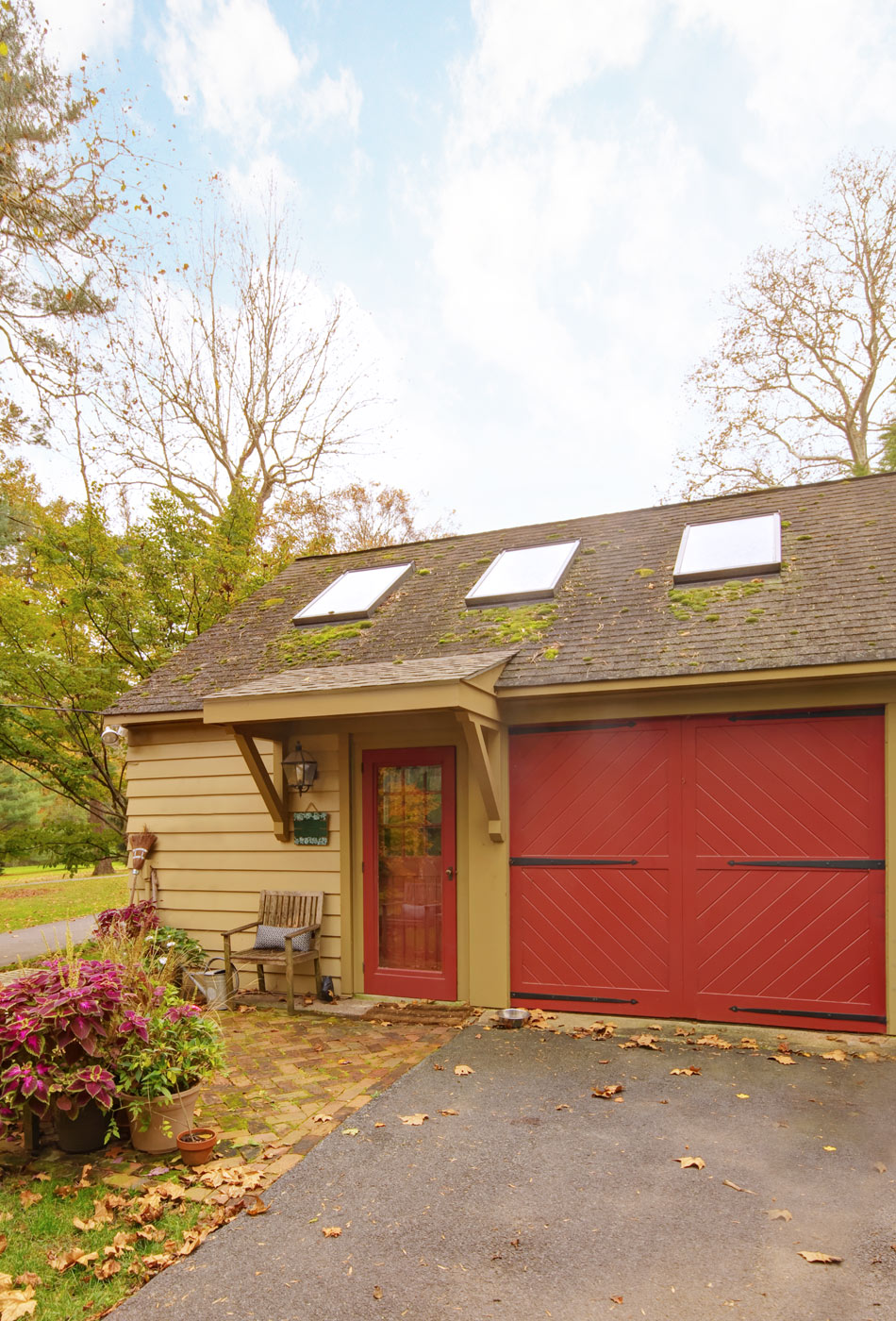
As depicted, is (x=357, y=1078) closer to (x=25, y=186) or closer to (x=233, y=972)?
(x=233, y=972)

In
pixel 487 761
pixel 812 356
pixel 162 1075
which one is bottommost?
pixel 162 1075

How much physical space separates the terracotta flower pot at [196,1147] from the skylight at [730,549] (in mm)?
5325

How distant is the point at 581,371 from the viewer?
14766 millimetres

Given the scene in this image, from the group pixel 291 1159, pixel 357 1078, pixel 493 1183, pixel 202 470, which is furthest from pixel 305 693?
pixel 202 470

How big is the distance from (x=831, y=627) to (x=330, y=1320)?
4.93 meters

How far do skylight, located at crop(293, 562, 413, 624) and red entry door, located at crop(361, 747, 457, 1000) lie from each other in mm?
1851

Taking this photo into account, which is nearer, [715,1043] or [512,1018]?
[715,1043]

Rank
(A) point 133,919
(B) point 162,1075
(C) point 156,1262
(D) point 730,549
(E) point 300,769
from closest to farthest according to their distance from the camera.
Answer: (C) point 156,1262 < (B) point 162,1075 < (E) point 300,769 < (D) point 730,549 < (A) point 133,919

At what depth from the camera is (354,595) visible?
336 inches

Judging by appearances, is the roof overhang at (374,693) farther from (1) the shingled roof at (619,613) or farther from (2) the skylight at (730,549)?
(2) the skylight at (730,549)

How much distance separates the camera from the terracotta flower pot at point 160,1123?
12.6ft

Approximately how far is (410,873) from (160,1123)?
3053mm

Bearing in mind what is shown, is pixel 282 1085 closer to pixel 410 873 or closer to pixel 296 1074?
pixel 296 1074

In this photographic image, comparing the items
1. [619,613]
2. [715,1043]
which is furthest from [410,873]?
[619,613]
